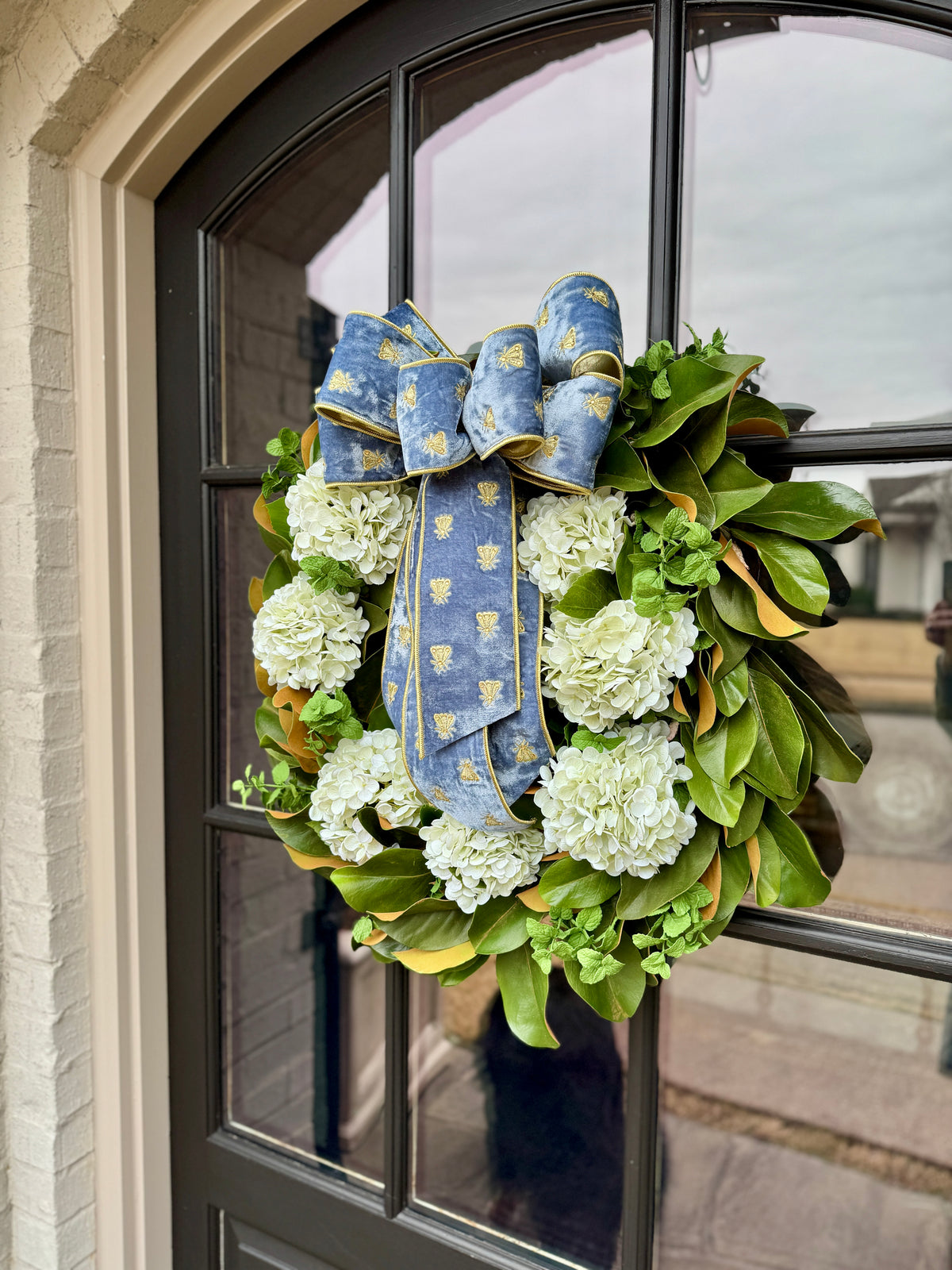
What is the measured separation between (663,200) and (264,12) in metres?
0.49

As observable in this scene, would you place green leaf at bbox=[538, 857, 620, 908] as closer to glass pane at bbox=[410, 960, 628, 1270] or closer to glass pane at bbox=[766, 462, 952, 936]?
glass pane at bbox=[766, 462, 952, 936]

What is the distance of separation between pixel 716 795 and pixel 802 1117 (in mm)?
1503

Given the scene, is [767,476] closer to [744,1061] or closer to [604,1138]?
[604,1138]

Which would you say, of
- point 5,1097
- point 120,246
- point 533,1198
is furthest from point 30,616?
point 533,1198

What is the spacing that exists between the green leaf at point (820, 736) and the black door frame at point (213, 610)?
0.58ft

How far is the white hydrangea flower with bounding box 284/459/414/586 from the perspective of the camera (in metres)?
0.69

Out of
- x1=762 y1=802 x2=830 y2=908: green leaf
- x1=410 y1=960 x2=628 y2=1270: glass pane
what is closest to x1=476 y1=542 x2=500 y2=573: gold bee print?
x1=762 y1=802 x2=830 y2=908: green leaf

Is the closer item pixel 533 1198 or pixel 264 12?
pixel 264 12

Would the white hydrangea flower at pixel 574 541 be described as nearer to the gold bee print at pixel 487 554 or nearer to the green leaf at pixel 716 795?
the gold bee print at pixel 487 554

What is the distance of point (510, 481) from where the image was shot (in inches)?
25.4

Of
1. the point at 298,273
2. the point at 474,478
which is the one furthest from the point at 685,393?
the point at 298,273

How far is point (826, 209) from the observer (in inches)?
29.5

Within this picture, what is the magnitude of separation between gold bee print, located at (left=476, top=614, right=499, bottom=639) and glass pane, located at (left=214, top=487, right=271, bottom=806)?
51 centimetres

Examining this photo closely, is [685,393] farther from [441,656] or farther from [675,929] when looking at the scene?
[675,929]
